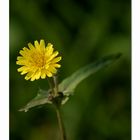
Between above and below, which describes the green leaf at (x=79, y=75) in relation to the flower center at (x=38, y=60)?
below

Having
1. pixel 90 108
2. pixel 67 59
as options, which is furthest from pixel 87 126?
pixel 67 59

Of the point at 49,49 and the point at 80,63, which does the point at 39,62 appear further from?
the point at 80,63

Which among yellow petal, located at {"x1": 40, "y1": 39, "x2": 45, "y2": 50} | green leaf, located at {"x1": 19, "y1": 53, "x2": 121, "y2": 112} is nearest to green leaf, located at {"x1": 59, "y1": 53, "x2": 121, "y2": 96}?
green leaf, located at {"x1": 19, "y1": 53, "x2": 121, "y2": 112}

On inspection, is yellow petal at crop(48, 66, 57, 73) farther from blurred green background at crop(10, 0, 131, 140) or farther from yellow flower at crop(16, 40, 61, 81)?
blurred green background at crop(10, 0, 131, 140)

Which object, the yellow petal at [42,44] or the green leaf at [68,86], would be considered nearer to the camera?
the green leaf at [68,86]
